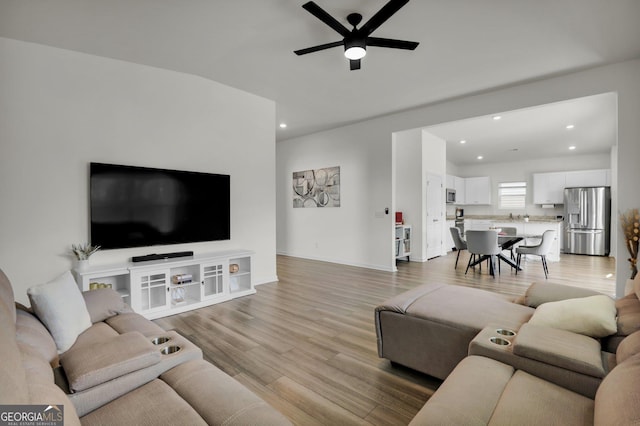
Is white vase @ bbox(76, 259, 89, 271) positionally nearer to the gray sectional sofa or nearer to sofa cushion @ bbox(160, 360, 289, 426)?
sofa cushion @ bbox(160, 360, 289, 426)

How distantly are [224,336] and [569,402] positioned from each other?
2.60 meters

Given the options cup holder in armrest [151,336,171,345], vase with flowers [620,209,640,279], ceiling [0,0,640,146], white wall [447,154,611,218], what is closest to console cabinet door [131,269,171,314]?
cup holder in armrest [151,336,171,345]

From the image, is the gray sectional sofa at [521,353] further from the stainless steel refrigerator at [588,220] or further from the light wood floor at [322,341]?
the stainless steel refrigerator at [588,220]

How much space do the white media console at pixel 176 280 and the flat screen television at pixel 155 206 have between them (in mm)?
315

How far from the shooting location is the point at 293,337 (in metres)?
2.91

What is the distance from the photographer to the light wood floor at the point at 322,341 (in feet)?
6.33

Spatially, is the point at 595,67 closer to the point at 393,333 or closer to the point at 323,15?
the point at 323,15

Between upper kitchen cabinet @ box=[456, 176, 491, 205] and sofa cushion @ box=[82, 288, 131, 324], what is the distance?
32.1 ft

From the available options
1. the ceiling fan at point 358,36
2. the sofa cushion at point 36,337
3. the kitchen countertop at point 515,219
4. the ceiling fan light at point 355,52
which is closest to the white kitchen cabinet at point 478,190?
the kitchen countertop at point 515,219

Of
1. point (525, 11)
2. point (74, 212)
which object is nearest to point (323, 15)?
point (525, 11)

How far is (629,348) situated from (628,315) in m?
0.45

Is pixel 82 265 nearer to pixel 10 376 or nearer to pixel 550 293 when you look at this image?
pixel 10 376

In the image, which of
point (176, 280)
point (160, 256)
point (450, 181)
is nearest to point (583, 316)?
point (176, 280)

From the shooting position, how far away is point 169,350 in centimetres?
172
